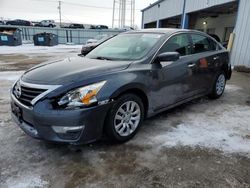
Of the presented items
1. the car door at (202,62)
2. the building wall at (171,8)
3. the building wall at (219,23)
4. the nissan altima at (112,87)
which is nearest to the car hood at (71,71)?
the nissan altima at (112,87)

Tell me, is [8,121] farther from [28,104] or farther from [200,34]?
[200,34]

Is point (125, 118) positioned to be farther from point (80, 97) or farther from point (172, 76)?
point (172, 76)

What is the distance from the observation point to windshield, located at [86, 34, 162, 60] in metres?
3.24

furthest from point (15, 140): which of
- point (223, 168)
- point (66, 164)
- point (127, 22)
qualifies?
point (127, 22)

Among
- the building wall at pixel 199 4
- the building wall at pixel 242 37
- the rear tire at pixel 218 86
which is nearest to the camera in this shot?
the rear tire at pixel 218 86

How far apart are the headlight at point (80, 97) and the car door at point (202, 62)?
1.98 m

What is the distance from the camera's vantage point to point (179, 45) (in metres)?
3.68

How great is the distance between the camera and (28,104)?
247 centimetres

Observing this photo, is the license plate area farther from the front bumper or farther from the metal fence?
the metal fence

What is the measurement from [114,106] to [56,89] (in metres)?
0.68

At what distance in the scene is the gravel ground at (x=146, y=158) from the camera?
2.22 meters

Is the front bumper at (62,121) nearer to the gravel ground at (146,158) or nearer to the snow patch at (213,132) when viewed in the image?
the gravel ground at (146,158)

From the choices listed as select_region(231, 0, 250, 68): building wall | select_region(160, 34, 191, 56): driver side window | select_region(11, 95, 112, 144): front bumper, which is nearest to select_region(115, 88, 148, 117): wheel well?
select_region(11, 95, 112, 144): front bumper

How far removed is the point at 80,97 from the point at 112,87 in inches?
15.5
